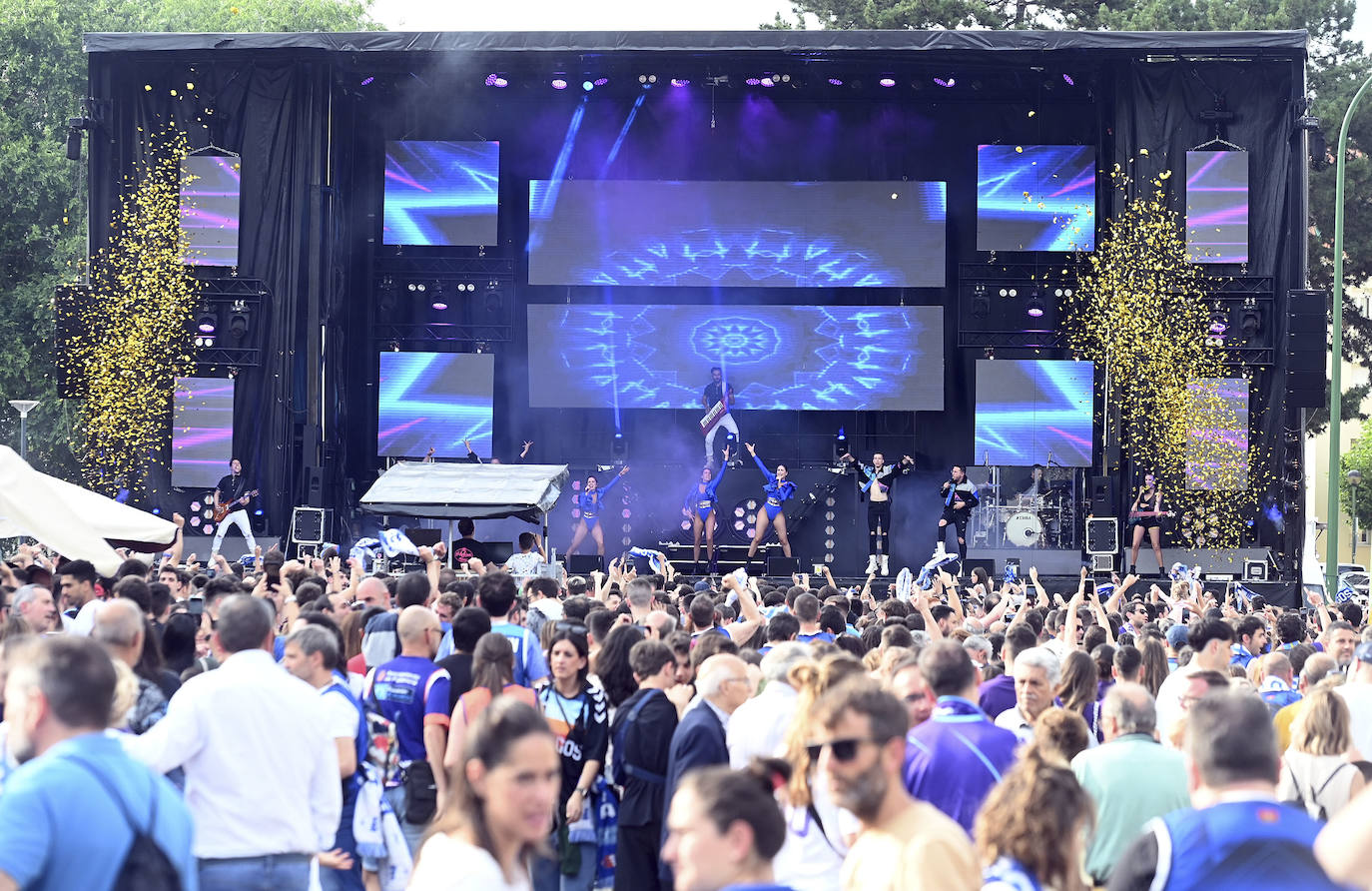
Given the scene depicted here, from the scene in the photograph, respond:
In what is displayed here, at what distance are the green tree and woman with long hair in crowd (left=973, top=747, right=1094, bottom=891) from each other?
27.5m

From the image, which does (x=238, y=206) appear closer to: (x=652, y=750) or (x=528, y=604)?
(x=528, y=604)

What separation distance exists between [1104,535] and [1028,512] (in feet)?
5.51

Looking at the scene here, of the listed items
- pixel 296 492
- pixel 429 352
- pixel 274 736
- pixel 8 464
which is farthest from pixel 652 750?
pixel 429 352

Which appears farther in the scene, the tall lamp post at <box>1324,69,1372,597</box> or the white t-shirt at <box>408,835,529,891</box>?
the tall lamp post at <box>1324,69,1372,597</box>

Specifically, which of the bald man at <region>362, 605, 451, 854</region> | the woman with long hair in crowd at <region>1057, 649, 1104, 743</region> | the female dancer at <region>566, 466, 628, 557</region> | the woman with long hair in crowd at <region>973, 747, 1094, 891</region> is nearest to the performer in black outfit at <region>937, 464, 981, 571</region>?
the female dancer at <region>566, 466, 628, 557</region>

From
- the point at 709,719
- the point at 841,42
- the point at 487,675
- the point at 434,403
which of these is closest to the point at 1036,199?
the point at 841,42

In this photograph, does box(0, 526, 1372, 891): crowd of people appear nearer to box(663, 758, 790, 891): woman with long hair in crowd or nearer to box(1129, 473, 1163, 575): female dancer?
box(663, 758, 790, 891): woman with long hair in crowd

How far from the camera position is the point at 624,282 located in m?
22.2

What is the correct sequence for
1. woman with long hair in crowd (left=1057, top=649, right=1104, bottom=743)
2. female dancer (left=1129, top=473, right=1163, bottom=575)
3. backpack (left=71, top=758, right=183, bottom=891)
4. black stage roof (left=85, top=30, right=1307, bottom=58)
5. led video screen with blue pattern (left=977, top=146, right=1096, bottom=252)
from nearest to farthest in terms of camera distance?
backpack (left=71, top=758, right=183, bottom=891) < woman with long hair in crowd (left=1057, top=649, right=1104, bottom=743) < black stage roof (left=85, top=30, right=1307, bottom=58) < female dancer (left=1129, top=473, right=1163, bottom=575) < led video screen with blue pattern (left=977, top=146, right=1096, bottom=252)

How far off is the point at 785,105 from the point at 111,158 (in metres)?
8.88

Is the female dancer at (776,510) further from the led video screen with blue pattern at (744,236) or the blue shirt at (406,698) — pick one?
the blue shirt at (406,698)

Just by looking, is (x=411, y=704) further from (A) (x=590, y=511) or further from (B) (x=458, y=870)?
(A) (x=590, y=511)

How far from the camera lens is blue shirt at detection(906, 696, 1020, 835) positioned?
14.9ft

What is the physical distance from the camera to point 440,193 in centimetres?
2255
